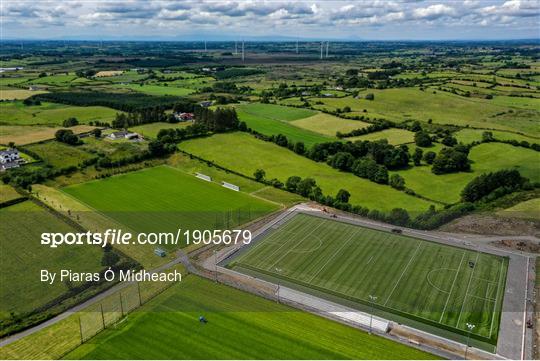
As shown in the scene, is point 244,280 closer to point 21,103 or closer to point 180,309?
point 180,309

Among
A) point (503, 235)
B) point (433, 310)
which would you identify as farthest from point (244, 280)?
point (503, 235)

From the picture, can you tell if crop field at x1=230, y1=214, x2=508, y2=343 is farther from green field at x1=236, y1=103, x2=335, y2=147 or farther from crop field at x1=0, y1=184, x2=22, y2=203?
green field at x1=236, y1=103, x2=335, y2=147

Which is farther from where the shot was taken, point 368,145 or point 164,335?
point 368,145

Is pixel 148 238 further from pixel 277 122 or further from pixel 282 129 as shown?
pixel 277 122

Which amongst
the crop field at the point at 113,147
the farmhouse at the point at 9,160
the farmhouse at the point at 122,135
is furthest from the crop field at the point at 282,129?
the farmhouse at the point at 9,160

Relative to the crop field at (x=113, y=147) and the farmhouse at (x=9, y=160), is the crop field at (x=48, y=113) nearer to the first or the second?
the crop field at (x=113, y=147)

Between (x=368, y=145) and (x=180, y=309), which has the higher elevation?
(x=368, y=145)
